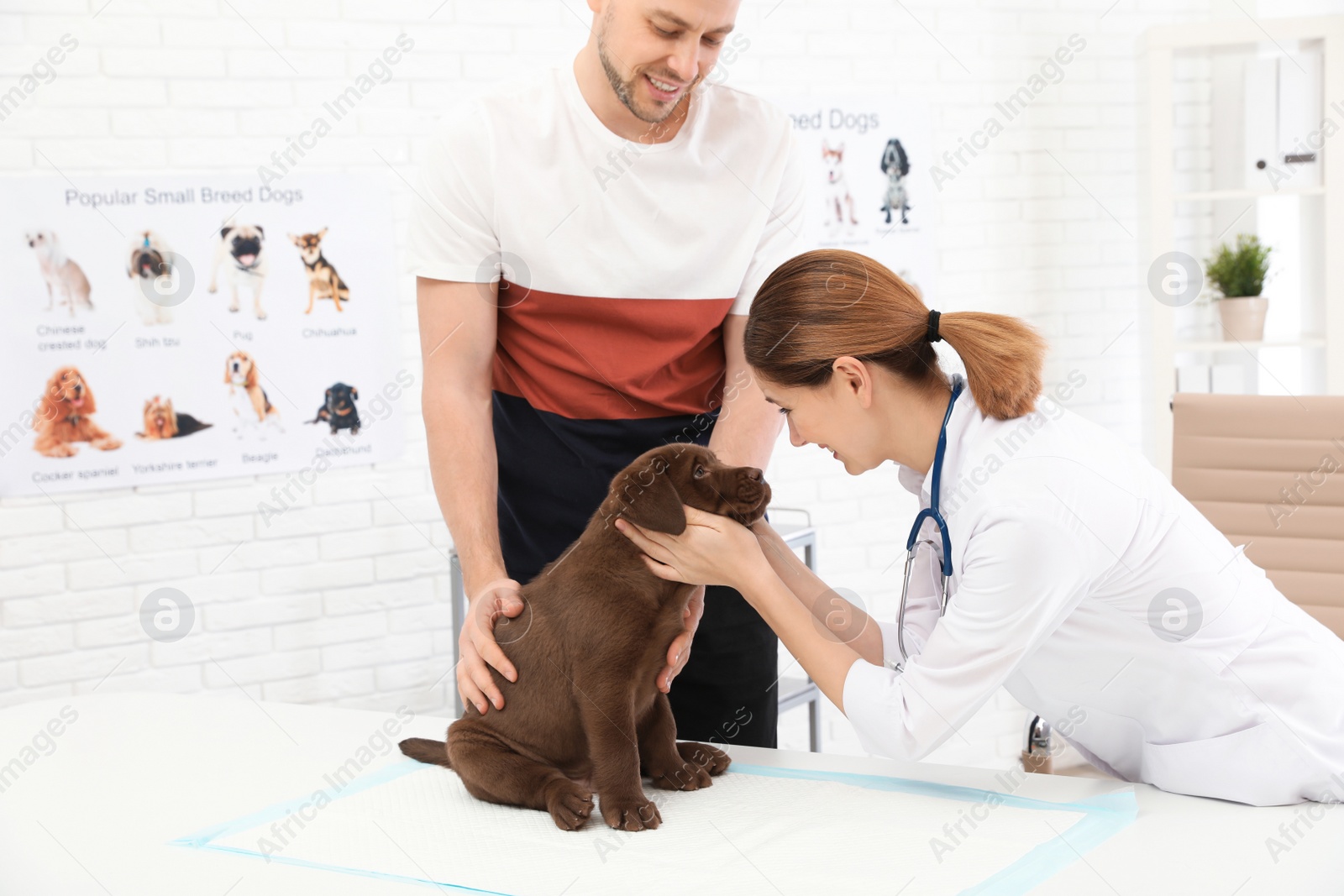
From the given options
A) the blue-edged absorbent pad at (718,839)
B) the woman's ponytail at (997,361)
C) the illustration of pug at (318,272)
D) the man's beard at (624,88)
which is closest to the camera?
the blue-edged absorbent pad at (718,839)

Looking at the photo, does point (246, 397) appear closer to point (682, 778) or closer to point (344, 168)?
point (344, 168)

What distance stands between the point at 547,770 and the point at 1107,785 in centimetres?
71

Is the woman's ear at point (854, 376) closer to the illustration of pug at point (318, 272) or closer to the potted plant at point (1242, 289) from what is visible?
the illustration of pug at point (318, 272)

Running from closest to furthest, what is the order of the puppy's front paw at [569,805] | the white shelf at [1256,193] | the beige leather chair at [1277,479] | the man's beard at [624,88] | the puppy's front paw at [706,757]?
the puppy's front paw at [569,805] → the puppy's front paw at [706,757] → the man's beard at [624,88] → the beige leather chair at [1277,479] → the white shelf at [1256,193]

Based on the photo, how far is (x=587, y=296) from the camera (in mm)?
1793

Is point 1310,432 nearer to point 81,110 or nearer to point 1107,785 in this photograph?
point 1107,785

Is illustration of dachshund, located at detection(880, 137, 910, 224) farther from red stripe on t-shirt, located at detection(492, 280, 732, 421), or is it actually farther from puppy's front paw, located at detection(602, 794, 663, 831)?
puppy's front paw, located at detection(602, 794, 663, 831)

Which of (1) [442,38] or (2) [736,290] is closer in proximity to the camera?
(2) [736,290]

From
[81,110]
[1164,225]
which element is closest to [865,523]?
[1164,225]

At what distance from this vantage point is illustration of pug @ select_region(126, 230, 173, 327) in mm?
3043

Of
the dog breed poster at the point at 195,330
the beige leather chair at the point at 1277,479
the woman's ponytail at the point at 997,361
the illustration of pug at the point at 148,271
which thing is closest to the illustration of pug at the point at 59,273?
the dog breed poster at the point at 195,330

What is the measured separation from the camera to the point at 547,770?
1429mm

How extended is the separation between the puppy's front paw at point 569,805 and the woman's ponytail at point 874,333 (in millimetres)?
600

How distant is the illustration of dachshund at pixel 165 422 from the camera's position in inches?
121
